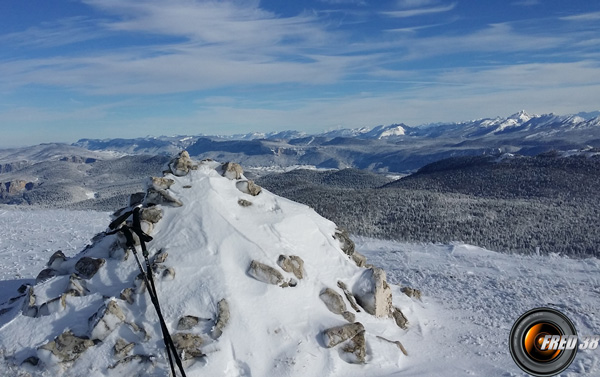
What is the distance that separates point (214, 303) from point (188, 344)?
1.62 m

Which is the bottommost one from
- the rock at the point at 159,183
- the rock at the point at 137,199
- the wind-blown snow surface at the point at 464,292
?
the wind-blown snow surface at the point at 464,292

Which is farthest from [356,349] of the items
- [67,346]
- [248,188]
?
[248,188]

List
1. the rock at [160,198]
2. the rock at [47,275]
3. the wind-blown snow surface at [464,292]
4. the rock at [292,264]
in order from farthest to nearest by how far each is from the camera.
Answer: the rock at [160,198], the rock at [47,275], the rock at [292,264], the wind-blown snow surface at [464,292]

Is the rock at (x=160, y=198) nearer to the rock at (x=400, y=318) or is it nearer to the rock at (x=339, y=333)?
the rock at (x=339, y=333)

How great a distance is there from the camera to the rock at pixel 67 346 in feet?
40.0

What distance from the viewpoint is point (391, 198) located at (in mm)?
76062

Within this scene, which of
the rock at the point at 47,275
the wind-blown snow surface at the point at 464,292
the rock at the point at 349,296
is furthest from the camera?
the rock at the point at 47,275

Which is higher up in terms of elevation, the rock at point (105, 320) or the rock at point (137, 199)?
the rock at point (137, 199)

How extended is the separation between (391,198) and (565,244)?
1172 inches

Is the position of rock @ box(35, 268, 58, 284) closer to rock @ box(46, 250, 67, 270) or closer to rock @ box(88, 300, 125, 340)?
rock @ box(46, 250, 67, 270)

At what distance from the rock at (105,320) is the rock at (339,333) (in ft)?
21.1

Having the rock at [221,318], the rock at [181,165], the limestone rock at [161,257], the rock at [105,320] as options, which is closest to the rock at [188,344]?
the rock at [221,318]

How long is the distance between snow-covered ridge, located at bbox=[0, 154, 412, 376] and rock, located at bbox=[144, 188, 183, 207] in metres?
0.05

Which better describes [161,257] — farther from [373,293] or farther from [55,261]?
[373,293]
